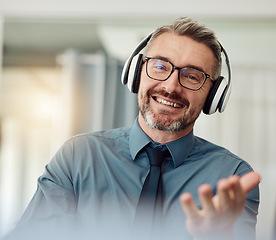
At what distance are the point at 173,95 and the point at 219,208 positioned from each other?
0.43m

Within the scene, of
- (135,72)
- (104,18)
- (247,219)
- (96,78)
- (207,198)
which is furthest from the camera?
(96,78)

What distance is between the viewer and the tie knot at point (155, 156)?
930 mm

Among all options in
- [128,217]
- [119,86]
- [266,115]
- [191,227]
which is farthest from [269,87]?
[191,227]

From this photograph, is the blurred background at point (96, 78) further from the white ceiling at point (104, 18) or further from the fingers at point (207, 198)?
the fingers at point (207, 198)

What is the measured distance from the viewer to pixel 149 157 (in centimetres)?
93

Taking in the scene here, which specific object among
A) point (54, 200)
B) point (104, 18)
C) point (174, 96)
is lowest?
point (54, 200)

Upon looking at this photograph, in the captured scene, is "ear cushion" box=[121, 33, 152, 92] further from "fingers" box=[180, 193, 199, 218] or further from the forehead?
"fingers" box=[180, 193, 199, 218]

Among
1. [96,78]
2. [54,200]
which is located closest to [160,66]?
[54,200]

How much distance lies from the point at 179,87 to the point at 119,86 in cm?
202

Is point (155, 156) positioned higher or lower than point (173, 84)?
lower

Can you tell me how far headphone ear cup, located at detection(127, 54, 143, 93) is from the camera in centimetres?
101

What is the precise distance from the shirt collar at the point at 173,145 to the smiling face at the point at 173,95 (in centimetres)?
3

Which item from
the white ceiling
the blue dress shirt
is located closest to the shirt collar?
the blue dress shirt

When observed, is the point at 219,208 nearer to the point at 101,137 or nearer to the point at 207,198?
the point at 207,198
